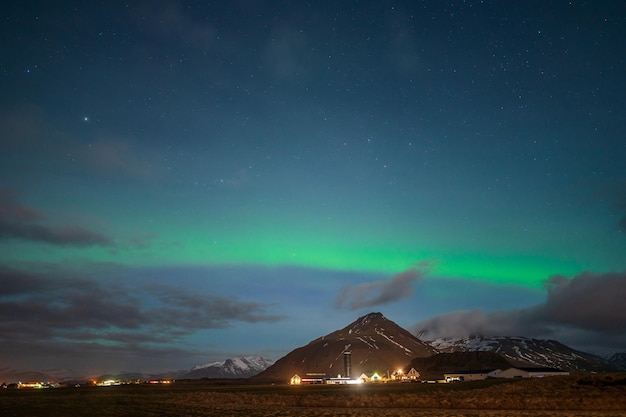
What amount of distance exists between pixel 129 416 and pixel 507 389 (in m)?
60.1

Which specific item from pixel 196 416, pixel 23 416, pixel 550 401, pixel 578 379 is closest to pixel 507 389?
pixel 578 379

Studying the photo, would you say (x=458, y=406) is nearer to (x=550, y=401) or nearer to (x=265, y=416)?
(x=550, y=401)

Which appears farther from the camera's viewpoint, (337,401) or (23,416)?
(337,401)

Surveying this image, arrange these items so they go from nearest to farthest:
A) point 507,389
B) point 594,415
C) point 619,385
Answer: point 594,415
point 619,385
point 507,389

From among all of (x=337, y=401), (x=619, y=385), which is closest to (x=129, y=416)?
(x=337, y=401)

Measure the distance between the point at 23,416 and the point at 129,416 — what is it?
10.2 m

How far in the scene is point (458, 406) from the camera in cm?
6050

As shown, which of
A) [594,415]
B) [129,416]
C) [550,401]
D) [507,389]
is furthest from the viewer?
[507,389]

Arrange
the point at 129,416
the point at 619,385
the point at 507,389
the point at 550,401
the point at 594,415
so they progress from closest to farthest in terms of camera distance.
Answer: the point at 594,415 → the point at 129,416 → the point at 550,401 → the point at 619,385 → the point at 507,389

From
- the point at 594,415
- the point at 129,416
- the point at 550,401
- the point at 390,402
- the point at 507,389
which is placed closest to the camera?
the point at 594,415

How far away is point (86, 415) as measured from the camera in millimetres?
49750

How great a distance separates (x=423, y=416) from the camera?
44219mm

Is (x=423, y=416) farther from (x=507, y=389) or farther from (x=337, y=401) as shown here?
(x=507, y=389)

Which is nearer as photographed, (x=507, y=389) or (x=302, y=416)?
(x=302, y=416)
